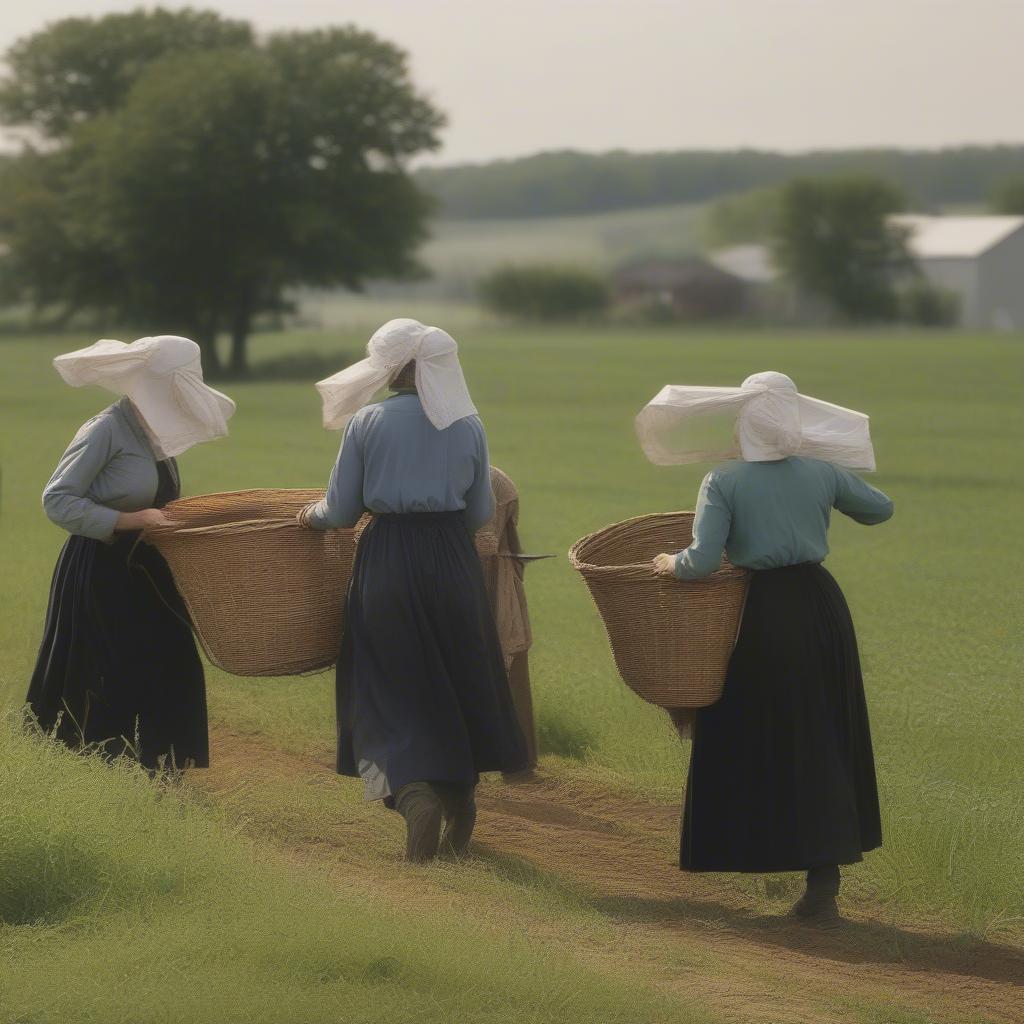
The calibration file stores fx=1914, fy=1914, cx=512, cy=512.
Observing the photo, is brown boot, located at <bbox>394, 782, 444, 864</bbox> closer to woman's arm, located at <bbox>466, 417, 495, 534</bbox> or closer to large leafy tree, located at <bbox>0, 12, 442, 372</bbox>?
woman's arm, located at <bbox>466, 417, 495, 534</bbox>

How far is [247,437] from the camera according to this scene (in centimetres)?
3425

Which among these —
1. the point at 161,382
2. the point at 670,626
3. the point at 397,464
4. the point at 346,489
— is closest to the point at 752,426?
the point at 670,626

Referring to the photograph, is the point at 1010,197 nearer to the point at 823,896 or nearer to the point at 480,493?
the point at 480,493

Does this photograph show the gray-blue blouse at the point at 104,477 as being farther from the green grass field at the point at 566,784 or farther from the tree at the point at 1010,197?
the tree at the point at 1010,197

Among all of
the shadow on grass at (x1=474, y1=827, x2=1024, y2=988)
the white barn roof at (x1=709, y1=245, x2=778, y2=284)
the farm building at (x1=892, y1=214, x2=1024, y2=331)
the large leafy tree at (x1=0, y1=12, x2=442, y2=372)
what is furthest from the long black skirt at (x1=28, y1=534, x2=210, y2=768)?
the farm building at (x1=892, y1=214, x2=1024, y2=331)

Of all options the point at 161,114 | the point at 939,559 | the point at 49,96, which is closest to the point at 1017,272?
the point at 161,114

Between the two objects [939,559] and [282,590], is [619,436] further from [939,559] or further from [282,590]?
[282,590]

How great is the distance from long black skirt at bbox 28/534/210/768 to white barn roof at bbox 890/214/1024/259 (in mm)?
56173

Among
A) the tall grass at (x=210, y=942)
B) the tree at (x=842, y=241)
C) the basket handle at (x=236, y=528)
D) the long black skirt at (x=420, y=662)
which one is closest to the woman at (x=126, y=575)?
the basket handle at (x=236, y=528)

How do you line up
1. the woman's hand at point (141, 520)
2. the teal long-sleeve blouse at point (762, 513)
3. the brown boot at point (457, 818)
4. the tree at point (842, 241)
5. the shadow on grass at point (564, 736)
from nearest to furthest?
Result: 1. the teal long-sleeve blouse at point (762, 513)
2. the brown boot at point (457, 818)
3. the woman's hand at point (141, 520)
4. the shadow on grass at point (564, 736)
5. the tree at point (842, 241)

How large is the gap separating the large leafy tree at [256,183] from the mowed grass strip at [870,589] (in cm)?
1235

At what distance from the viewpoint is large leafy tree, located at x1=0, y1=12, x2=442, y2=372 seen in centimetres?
6041

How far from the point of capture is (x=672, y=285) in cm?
4406

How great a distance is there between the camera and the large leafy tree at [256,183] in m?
60.4
